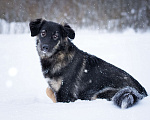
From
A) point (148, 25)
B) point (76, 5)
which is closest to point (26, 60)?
point (76, 5)

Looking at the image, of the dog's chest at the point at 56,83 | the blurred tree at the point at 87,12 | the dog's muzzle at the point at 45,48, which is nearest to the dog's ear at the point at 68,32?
the dog's muzzle at the point at 45,48

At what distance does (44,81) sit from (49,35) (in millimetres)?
2928

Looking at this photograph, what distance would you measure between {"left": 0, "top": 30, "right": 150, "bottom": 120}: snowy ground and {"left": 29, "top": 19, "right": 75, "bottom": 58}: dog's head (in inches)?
42.2

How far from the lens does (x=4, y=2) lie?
13633mm

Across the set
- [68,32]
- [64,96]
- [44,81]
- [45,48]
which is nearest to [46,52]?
[45,48]

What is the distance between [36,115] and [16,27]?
1047cm

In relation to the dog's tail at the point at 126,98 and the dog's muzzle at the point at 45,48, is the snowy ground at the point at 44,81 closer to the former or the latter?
the dog's tail at the point at 126,98

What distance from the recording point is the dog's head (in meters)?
4.10

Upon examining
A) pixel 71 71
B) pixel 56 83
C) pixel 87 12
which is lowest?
pixel 56 83

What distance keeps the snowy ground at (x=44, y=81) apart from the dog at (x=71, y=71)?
0.61 metres

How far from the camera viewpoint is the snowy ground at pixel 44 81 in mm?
2650

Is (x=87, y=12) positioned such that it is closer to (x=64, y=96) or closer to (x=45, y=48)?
(x=45, y=48)

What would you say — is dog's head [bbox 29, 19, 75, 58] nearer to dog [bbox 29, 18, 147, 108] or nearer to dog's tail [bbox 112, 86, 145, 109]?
dog [bbox 29, 18, 147, 108]

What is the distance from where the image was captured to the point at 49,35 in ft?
13.5
